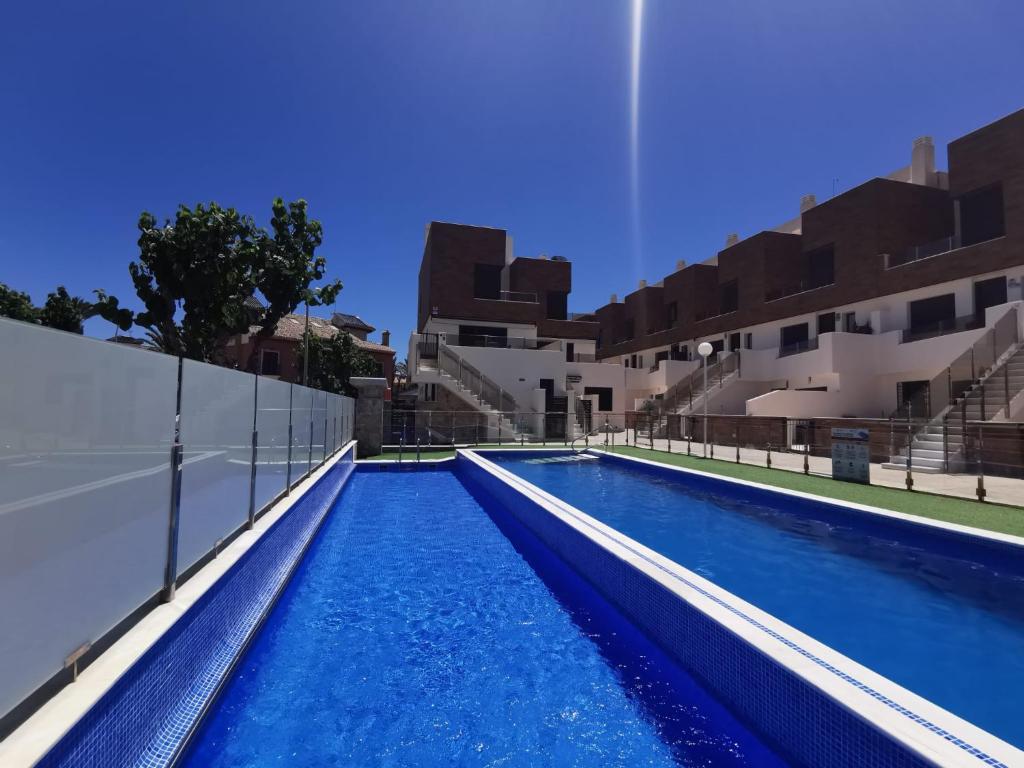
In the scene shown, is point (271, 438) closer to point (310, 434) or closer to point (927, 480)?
point (310, 434)

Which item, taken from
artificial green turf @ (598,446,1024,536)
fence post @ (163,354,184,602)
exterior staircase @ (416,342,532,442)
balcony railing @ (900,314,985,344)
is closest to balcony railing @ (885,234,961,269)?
balcony railing @ (900,314,985,344)

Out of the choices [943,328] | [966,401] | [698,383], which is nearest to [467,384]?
[698,383]

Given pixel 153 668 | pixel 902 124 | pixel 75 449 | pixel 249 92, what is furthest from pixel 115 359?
pixel 902 124

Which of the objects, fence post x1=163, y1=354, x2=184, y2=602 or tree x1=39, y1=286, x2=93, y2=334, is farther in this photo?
tree x1=39, y1=286, x2=93, y2=334

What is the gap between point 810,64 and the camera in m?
13.5

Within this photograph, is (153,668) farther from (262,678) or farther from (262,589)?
(262,589)

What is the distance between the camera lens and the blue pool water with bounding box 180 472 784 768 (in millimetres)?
3041

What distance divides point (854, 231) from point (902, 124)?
5579 millimetres

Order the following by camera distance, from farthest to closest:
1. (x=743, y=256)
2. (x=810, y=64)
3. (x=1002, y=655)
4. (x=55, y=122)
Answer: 1. (x=743, y=256)
2. (x=55, y=122)
3. (x=810, y=64)
4. (x=1002, y=655)

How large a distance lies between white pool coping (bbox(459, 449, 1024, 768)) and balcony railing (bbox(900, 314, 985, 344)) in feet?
70.0

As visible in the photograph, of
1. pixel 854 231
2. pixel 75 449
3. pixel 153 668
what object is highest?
pixel 854 231

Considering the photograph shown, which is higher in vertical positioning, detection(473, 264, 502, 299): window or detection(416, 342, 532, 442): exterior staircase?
detection(473, 264, 502, 299): window

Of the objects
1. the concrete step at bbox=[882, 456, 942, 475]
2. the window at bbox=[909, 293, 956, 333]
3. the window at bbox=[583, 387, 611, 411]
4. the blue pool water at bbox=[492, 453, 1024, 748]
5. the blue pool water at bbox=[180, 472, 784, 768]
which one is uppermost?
→ the window at bbox=[909, 293, 956, 333]

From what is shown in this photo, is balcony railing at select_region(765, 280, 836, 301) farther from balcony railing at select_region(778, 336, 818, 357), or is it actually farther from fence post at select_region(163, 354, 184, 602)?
fence post at select_region(163, 354, 184, 602)
